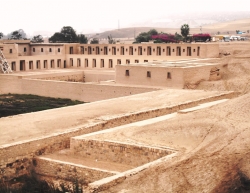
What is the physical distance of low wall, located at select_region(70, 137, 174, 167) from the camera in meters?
11.1

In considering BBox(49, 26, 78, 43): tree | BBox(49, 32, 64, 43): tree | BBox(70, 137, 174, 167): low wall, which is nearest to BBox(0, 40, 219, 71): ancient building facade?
BBox(49, 26, 78, 43): tree

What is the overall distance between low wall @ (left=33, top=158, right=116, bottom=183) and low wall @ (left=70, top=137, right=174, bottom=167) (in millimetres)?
726

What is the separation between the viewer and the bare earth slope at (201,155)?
854 centimetres

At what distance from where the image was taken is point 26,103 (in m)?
24.2

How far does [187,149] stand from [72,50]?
2953 cm

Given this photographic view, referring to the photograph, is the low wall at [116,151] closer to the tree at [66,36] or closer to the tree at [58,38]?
the tree at [66,36]

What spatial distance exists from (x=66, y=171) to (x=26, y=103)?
13.4 m

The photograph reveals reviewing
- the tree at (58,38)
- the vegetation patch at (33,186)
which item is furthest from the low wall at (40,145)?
the tree at (58,38)

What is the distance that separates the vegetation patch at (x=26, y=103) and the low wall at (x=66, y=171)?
1048cm

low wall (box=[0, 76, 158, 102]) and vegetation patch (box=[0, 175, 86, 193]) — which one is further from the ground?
low wall (box=[0, 76, 158, 102])

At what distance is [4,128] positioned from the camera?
1330 centimetres

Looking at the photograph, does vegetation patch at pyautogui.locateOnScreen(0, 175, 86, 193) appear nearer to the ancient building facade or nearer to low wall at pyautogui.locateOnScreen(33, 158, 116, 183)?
low wall at pyautogui.locateOnScreen(33, 158, 116, 183)

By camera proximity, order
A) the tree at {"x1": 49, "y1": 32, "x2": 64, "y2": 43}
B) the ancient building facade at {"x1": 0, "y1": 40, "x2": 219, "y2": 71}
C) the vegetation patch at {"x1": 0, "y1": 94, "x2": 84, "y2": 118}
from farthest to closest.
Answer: the tree at {"x1": 49, "y1": 32, "x2": 64, "y2": 43}, the ancient building facade at {"x1": 0, "y1": 40, "x2": 219, "y2": 71}, the vegetation patch at {"x1": 0, "y1": 94, "x2": 84, "y2": 118}

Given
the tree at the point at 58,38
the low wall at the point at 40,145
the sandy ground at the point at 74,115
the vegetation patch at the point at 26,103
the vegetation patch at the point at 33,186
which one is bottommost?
the vegetation patch at the point at 26,103
